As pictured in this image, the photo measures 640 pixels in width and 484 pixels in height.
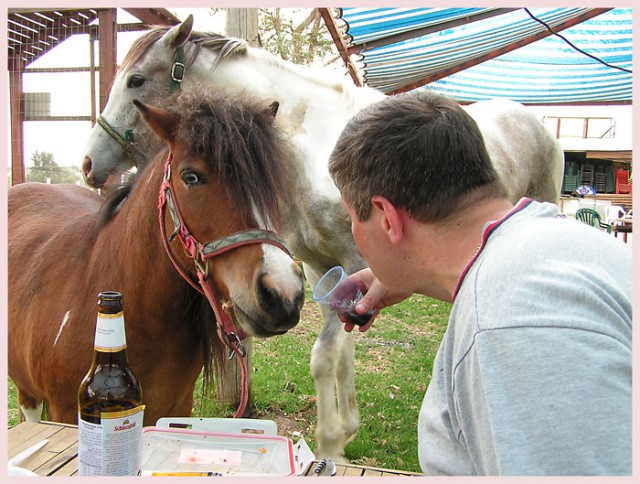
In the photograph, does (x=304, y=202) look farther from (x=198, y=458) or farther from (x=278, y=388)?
(x=278, y=388)

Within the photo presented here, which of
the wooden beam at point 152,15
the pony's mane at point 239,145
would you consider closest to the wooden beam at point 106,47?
the wooden beam at point 152,15

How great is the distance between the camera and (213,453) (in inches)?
59.4

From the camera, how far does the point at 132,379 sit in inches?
47.3

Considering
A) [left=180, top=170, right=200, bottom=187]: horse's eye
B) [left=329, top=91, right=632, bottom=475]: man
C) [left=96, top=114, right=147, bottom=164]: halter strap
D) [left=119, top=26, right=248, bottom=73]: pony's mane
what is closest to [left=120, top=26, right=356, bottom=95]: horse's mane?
[left=119, top=26, right=248, bottom=73]: pony's mane

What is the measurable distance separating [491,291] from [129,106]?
2.56 m

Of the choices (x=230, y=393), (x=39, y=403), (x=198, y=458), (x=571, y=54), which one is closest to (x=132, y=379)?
(x=198, y=458)

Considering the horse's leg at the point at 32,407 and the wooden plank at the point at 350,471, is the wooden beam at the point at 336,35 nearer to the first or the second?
the horse's leg at the point at 32,407

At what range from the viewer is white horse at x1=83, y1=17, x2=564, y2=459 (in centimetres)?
280

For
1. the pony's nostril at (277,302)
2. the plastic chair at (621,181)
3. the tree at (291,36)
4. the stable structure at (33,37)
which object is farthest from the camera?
the plastic chair at (621,181)

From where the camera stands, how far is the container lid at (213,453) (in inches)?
56.3

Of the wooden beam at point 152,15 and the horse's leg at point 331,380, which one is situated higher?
the wooden beam at point 152,15

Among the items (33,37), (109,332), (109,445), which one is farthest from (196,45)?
(109,445)

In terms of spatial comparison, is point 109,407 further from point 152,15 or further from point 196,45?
point 152,15

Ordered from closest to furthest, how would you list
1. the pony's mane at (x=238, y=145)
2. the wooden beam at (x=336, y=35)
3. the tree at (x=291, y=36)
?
the pony's mane at (x=238, y=145) < the wooden beam at (x=336, y=35) < the tree at (x=291, y=36)
